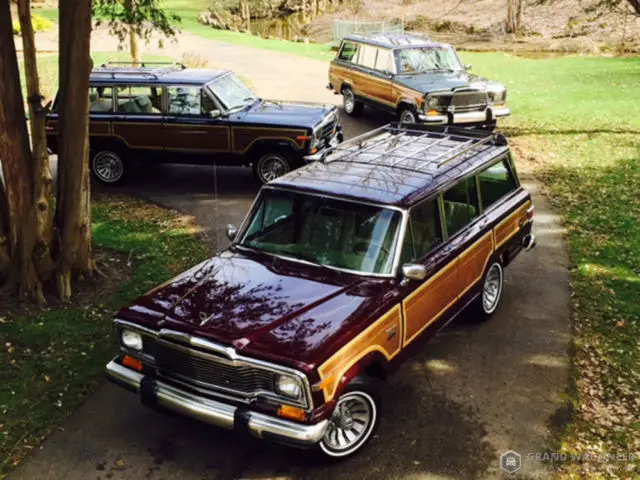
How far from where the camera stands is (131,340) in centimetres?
→ 563

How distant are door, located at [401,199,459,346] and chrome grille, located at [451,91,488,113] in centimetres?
875

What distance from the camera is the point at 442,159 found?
7332mm

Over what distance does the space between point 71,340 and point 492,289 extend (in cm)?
455

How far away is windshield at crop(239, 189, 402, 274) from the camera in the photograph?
19.9 ft

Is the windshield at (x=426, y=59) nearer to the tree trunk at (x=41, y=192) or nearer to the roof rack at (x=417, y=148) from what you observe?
the roof rack at (x=417, y=148)

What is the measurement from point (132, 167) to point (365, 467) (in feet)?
32.9

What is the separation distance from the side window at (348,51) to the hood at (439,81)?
222 centimetres

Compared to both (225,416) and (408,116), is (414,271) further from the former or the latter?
(408,116)

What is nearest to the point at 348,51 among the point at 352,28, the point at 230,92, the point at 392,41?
the point at 392,41

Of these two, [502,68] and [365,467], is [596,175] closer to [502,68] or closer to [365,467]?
[365,467]

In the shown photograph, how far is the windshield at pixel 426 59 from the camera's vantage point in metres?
15.9

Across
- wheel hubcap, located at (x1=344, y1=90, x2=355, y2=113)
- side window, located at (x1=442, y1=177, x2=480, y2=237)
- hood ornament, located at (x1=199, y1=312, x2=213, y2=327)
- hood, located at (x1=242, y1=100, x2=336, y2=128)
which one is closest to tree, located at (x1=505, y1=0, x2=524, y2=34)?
wheel hubcap, located at (x1=344, y1=90, x2=355, y2=113)

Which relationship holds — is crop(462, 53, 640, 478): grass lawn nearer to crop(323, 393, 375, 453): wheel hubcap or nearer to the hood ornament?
crop(323, 393, 375, 453): wheel hubcap

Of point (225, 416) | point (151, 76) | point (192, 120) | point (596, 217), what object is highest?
point (151, 76)
